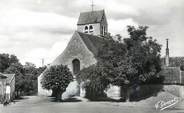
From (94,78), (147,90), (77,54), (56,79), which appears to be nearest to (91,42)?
(77,54)

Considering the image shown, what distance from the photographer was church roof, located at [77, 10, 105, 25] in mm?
92375

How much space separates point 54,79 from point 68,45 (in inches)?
456

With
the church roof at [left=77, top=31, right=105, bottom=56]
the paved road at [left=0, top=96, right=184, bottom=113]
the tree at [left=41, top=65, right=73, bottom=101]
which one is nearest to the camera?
the paved road at [left=0, top=96, right=184, bottom=113]

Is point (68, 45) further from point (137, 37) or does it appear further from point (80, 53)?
point (137, 37)

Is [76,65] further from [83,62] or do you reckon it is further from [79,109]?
[79,109]

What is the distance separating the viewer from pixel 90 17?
93.9 m

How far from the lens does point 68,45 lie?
65688mm

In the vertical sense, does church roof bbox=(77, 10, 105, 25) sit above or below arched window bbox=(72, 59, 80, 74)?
above

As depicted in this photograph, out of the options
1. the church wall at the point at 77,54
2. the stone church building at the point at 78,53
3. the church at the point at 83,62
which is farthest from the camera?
the stone church building at the point at 78,53

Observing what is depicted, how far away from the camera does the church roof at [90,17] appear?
92375mm

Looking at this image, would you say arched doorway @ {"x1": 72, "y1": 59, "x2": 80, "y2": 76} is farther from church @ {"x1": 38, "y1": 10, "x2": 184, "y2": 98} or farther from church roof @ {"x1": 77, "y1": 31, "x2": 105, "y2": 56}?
church roof @ {"x1": 77, "y1": 31, "x2": 105, "y2": 56}

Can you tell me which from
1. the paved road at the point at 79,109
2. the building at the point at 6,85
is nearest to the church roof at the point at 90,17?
the building at the point at 6,85

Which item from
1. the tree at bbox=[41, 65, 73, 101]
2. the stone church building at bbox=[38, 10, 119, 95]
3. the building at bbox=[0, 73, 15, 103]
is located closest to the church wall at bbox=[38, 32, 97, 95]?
the stone church building at bbox=[38, 10, 119, 95]

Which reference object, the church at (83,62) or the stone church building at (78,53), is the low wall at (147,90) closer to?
the church at (83,62)
